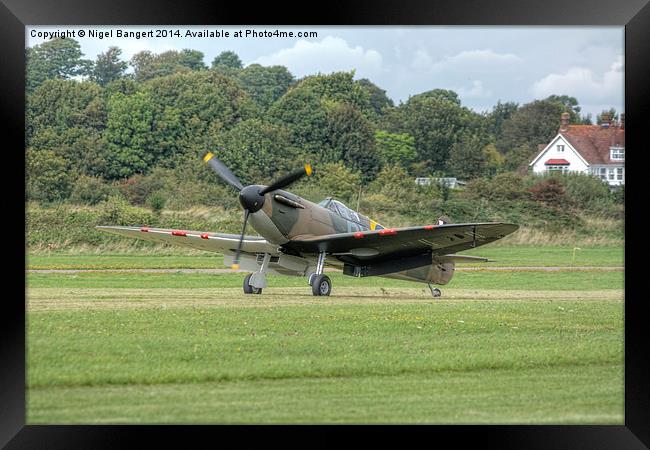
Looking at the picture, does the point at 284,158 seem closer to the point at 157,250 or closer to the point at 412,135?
the point at 157,250

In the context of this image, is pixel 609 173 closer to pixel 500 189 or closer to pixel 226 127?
pixel 500 189

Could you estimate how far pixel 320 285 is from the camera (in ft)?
62.5

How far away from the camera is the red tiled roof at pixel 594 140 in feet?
145

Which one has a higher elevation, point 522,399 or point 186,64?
point 186,64

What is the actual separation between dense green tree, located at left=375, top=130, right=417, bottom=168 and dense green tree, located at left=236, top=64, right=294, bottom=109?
8267 mm

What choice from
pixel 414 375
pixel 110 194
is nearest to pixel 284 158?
pixel 110 194

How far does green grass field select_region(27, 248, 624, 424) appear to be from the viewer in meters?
8.20

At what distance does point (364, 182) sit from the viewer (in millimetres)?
48281

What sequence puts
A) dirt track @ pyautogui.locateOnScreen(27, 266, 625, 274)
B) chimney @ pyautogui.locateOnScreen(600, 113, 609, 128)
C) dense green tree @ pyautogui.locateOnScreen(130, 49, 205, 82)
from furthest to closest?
dense green tree @ pyautogui.locateOnScreen(130, 49, 205, 82) → chimney @ pyautogui.locateOnScreen(600, 113, 609, 128) → dirt track @ pyautogui.locateOnScreen(27, 266, 625, 274)

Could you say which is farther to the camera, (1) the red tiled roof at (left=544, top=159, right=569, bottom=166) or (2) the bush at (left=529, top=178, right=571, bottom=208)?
(1) the red tiled roof at (left=544, top=159, right=569, bottom=166)

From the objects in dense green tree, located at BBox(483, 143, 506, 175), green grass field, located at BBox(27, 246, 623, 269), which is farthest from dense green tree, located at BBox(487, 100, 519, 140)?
green grass field, located at BBox(27, 246, 623, 269)

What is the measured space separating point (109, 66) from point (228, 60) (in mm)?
18595

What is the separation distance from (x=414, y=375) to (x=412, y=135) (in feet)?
170

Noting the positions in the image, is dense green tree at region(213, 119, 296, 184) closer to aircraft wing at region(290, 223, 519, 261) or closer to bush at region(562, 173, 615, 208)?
bush at region(562, 173, 615, 208)
